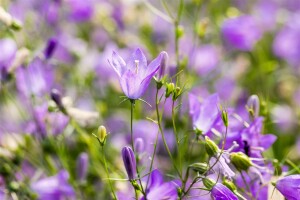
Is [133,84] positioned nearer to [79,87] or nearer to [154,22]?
[79,87]

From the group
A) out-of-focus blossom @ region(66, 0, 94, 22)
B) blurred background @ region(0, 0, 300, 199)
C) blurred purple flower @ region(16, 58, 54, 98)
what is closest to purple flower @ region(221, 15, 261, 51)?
blurred background @ region(0, 0, 300, 199)

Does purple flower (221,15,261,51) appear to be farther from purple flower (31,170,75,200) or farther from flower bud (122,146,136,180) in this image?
flower bud (122,146,136,180)

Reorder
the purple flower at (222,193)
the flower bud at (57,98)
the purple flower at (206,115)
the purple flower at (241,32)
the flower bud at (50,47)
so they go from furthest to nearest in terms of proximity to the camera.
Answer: the purple flower at (241,32), the flower bud at (50,47), the flower bud at (57,98), the purple flower at (206,115), the purple flower at (222,193)

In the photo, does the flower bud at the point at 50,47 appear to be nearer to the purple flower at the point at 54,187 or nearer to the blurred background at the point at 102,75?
the blurred background at the point at 102,75

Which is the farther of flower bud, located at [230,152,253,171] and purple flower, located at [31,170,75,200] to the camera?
purple flower, located at [31,170,75,200]

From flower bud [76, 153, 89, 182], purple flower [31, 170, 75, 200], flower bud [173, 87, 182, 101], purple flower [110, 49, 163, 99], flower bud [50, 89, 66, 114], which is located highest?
purple flower [110, 49, 163, 99]

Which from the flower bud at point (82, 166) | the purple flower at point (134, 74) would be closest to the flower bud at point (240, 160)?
the purple flower at point (134, 74)
